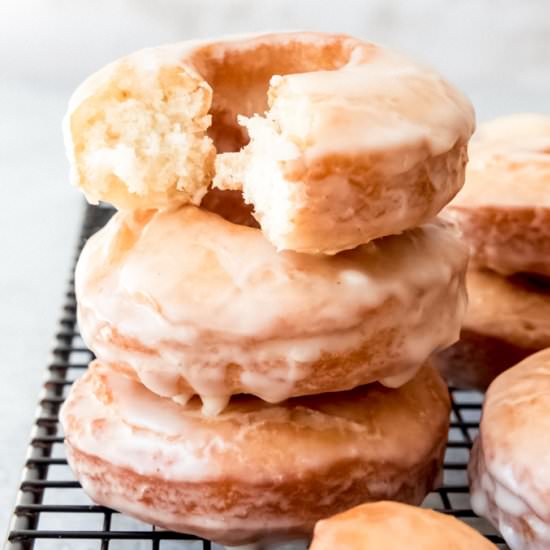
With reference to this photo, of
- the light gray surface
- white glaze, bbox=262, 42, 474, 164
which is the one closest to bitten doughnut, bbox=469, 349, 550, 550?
white glaze, bbox=262, 42, 474, 164

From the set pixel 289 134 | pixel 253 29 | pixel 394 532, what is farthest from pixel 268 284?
pixel 253 29

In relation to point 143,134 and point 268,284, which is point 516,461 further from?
point 143,134

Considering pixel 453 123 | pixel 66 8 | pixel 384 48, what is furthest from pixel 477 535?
pixel 66 8

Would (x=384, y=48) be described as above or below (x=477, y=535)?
above

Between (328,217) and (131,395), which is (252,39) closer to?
(328,217)

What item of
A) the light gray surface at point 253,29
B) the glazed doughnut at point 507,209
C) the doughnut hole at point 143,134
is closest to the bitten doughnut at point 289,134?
the doughnut hole at point 143,134

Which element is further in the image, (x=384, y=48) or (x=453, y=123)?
(x=384, y=48)
